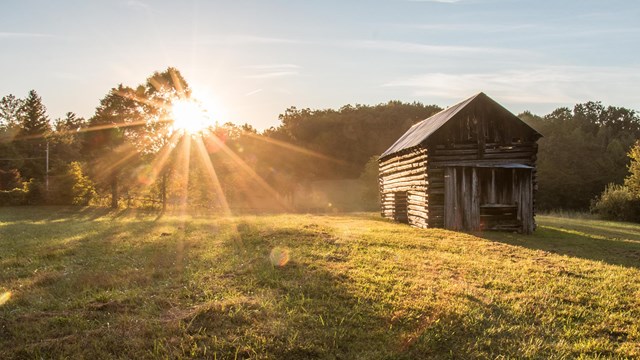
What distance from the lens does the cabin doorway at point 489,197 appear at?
720 inches

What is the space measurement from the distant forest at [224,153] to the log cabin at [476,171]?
26.0 metres

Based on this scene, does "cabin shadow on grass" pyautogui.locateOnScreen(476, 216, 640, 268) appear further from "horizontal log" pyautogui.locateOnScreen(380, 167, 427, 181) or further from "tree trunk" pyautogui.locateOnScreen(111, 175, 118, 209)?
"tree trunk" pyautogui.locateOnScreen(111, 175, 118, 209)

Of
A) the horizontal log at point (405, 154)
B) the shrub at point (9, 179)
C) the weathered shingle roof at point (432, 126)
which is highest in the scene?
the weathered shingle roof at point (432, 126)

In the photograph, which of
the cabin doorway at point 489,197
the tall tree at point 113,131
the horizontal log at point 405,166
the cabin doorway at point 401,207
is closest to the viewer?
the cabin doorway at point 489,197

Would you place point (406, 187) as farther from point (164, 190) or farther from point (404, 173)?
point (164, 190)

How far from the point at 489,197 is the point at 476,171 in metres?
1.33

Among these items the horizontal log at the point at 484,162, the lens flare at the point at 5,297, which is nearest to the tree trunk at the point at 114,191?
the horizontal log at the point at 484,162

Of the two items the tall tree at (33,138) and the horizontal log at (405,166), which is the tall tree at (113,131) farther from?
the horizontal log at (405,166)

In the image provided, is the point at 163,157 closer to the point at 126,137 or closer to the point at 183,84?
the point at 126,137

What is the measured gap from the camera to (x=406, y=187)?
22.6 metres

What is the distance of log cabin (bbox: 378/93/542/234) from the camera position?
60.1ft

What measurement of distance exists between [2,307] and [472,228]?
55.2ft

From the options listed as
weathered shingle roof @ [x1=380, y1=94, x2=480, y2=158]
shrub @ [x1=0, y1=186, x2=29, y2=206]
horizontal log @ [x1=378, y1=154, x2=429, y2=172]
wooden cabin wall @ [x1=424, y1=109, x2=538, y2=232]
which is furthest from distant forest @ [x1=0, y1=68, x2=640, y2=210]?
wooden cabin wall @ [x1=424, y1=109, x2=538, y2=232]

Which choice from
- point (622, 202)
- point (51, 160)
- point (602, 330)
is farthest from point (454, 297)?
point (51, 160)
